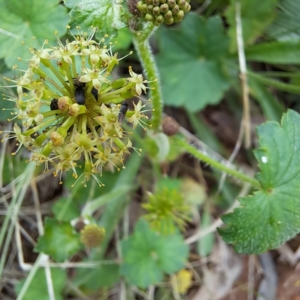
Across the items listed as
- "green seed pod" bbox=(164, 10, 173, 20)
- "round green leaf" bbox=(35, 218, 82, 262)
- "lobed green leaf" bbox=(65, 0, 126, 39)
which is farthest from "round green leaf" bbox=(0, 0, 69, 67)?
"round green leaf" bbox=(35, 218, 82, 262)

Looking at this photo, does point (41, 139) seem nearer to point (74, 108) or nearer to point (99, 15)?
point (74, 108)

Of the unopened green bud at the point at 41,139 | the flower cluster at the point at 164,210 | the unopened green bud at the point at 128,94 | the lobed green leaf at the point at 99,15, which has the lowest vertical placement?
the flower cluster at the point at 164,210

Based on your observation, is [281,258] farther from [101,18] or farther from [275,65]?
[101,18]

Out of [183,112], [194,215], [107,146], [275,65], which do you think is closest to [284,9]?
[275,65]

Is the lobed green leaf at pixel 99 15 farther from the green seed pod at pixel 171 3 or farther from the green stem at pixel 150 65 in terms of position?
the green seed pod at pixel 171 3

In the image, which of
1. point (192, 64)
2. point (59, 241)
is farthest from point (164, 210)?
point (192, 64)

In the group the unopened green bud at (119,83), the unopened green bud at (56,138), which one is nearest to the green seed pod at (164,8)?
the unopened green bud at (119,83)
